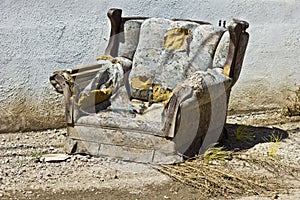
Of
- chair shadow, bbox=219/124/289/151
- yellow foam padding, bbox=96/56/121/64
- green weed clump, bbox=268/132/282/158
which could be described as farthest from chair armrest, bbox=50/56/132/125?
green weed clump, bbox=268/132/282/158

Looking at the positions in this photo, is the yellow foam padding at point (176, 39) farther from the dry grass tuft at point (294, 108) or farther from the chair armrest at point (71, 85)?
the dry grass tuft at point (294, 108)

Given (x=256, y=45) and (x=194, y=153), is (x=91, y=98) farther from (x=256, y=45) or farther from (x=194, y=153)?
(x=256, y=45)

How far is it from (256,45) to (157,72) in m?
1.25

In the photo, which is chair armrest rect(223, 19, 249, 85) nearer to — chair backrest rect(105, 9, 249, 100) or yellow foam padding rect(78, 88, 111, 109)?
chair backrest rect(105, 9, 249, 100)

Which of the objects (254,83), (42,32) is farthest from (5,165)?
(254,83)

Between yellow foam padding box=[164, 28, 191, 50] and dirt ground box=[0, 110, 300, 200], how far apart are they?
0.88 metres

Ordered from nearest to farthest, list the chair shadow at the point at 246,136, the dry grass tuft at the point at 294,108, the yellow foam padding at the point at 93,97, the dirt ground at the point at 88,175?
the dirt ground at the point at 88,175, the yellow foam padding at the point at 93,97, the chair shadow at the point at 246,136, the dry grass tuft at the point at 294,108

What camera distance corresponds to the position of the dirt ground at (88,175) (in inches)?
140

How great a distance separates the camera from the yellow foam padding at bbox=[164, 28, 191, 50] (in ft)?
14.4

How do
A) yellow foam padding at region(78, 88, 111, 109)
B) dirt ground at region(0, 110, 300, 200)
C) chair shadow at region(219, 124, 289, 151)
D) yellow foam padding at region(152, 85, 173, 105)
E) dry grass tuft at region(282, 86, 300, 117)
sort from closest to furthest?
dirt ground at region(0, 110, 300, 200)
yellow foam padding at region(78, 88, 111, 109)
yellow foam padding at region(152, 85, 173, 105)
chair shadow at region(219, 124, 289, 151)
dry grass tuft at region(282, 86, 300, 117)

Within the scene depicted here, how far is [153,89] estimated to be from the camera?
14.5 feet

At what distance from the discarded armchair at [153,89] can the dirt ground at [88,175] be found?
16 centimetres

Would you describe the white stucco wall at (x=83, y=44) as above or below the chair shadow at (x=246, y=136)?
above

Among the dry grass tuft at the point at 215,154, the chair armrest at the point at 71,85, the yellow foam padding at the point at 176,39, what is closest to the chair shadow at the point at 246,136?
the dry grass tuft at the point at 215,154
